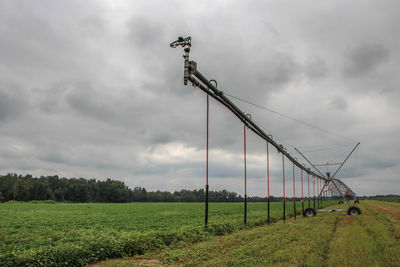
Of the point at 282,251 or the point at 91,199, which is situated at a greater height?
the point at 282,251

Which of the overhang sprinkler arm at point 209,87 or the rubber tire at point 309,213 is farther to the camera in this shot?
the rubber tire at point 309,213

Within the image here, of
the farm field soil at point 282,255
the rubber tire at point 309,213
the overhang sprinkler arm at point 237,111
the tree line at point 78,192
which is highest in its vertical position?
the overhang sprinkler arm at point 237,111

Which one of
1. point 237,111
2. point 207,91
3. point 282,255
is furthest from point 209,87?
point 282,255

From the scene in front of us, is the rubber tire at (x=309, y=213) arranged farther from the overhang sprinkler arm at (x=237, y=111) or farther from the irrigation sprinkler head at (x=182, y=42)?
the irrigation sprinkler head at (x=182, y=42)

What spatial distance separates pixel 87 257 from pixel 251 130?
46.8 ft

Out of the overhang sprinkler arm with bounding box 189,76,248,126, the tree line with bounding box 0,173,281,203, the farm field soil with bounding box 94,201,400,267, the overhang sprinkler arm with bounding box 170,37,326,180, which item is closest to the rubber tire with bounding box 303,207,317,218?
the overhang sprinkler arm with bounding box 170,37,326,180

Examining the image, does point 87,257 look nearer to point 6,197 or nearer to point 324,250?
point 324,250

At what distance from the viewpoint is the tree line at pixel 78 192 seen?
119m

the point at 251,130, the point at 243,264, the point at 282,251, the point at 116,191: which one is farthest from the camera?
the point at 116,191

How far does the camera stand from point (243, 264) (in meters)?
8.77

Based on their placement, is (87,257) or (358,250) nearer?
(87,257)

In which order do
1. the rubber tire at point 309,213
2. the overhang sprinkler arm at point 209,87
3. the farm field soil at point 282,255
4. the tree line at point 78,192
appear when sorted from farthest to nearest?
1. the tree line at point 78,192
2. the rubber tire at point 309,213
3. the overhang sprinkler arm at point 209,87
4. the farm field soil at point 282,255

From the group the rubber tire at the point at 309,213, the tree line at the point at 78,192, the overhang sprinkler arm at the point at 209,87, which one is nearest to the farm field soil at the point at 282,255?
the overhang sprinkler arm at the point at 209,87

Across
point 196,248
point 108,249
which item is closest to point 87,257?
point 108,249
